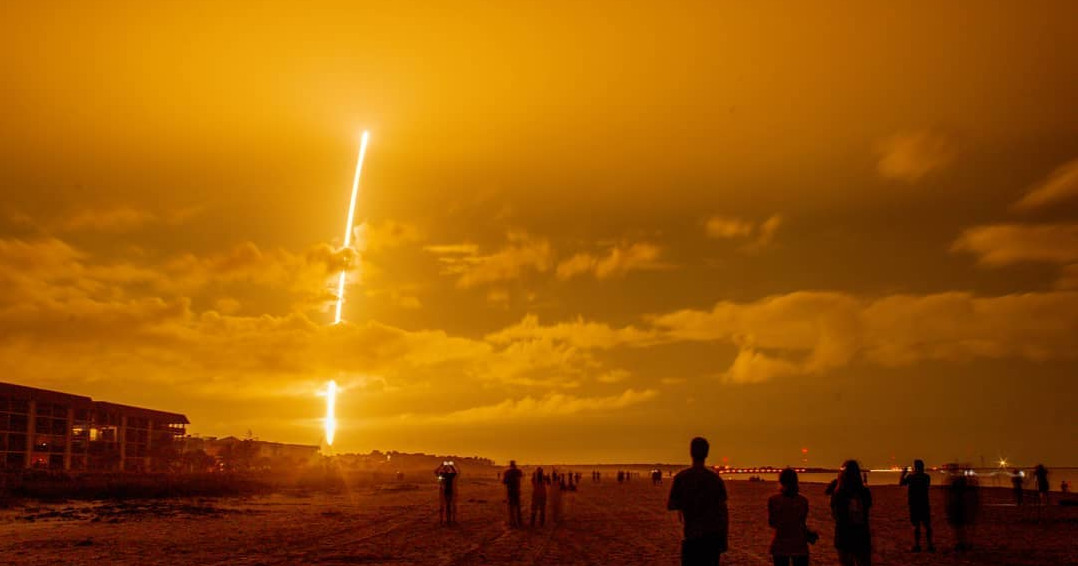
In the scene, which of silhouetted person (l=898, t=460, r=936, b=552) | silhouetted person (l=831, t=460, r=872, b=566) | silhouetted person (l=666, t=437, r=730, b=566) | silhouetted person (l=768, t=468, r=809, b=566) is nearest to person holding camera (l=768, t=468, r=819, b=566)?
silhouetted person (l=768, t=468, r=809, b=566)

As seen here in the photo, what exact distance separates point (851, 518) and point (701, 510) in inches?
185

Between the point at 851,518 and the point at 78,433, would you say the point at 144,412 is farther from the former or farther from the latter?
the point at 851,518

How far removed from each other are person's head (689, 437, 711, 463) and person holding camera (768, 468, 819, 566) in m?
1.66

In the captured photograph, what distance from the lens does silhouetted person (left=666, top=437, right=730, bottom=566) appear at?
9.95 m

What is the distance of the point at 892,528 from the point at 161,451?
354 ft

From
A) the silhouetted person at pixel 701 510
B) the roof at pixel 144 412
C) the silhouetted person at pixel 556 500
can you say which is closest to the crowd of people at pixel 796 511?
the silhouetted person at pixel 701 510

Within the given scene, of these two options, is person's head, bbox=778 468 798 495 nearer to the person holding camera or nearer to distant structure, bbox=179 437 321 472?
the person holding camera

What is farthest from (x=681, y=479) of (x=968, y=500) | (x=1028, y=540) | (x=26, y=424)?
(x=26, y=424)

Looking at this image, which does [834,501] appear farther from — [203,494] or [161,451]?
[161,451]

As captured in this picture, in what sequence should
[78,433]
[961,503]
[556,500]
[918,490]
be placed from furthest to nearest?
[78,433] → [556,500] → [961,503] → [918,490]

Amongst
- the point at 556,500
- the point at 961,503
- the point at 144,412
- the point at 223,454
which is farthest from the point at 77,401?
the point at 961,503

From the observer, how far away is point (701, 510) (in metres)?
10.0

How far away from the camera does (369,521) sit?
35938 millimetres

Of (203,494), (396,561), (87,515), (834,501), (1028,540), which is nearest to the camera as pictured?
(834,501)
